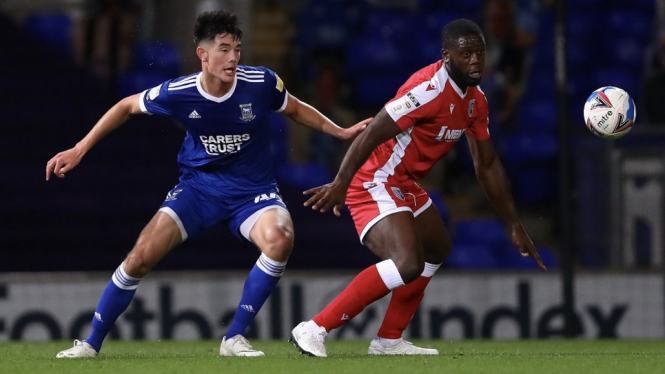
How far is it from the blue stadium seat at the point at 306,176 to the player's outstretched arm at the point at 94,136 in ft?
17.7

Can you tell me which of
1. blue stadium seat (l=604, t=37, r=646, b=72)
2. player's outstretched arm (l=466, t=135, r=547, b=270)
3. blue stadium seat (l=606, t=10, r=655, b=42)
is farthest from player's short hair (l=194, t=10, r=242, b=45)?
blue stadium seat (l=606, t=10, r=655, b=42)

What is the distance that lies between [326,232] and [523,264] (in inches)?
75.9

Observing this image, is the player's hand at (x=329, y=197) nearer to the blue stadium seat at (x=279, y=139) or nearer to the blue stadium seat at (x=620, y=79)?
the blue stadium seat at (x=279, y=139)

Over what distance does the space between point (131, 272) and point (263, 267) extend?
707 millimetres

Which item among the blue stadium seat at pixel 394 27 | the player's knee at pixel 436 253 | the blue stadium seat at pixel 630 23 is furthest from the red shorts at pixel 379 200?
the blue stadium seat at pixel 630 23

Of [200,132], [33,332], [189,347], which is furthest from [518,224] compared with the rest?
[33,332]

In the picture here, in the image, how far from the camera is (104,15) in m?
12.1

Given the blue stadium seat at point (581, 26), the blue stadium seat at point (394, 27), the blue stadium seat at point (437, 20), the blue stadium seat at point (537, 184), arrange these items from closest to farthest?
the blue stadium seat at point (537, 184)
the blue stadium seat at point (394, 27)
the blue stadium seat at point (437, 20)
the blue stadium seat at point (581, 26)

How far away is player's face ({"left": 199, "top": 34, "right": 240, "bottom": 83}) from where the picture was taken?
6840 millimetres

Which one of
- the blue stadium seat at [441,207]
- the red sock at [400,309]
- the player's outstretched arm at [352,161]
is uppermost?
the player's outstretched arm at [352,161]

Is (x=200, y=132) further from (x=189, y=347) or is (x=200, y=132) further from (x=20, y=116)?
(x=20, y=116)

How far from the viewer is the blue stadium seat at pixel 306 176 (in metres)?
12.4

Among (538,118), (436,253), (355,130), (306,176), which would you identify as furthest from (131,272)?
(538,118)

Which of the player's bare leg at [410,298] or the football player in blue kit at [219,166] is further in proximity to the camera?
the player's bare leg at [410,298]
